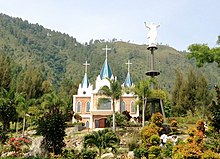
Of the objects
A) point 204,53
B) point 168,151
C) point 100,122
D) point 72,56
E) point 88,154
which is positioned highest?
point 72,56

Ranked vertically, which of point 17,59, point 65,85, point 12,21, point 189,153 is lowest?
point 189,153

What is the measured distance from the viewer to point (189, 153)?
44.1 feet

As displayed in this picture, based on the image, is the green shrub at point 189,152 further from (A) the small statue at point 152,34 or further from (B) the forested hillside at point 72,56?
(B) the forested hillside at point 72,56

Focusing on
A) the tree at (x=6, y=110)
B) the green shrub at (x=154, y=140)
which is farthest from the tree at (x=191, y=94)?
the green shrub at (x=154, y=140)

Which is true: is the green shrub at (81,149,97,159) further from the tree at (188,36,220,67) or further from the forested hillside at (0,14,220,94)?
the forested hillside at (0,14,220,94)

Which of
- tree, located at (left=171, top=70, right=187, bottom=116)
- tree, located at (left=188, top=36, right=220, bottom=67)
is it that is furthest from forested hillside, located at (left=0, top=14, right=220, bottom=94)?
tree, located at (left=188, top=36, right=220, bottom=67)

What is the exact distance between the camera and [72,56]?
114 metres

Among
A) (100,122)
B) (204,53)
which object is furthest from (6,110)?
(204,53)

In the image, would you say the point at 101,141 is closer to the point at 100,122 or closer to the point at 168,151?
the point at 168,151

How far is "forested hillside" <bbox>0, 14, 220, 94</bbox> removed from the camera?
9303 centimetres

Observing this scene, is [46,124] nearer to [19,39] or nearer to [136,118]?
[136,118]

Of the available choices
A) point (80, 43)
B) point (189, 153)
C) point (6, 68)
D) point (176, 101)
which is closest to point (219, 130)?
point (189, 153)

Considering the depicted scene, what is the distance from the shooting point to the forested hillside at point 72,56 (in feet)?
305

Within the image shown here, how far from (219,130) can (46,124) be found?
31.9 feet
